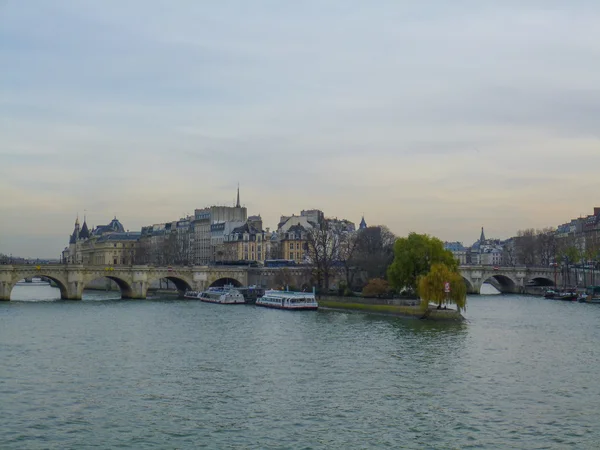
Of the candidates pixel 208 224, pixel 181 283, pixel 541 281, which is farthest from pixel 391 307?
pixel 208 224

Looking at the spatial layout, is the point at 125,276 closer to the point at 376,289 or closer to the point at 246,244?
the point at 376,289

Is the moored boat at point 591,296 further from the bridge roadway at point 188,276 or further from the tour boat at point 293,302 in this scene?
the tour boat at point 293,302

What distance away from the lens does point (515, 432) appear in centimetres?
2572

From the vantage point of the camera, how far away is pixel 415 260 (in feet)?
226

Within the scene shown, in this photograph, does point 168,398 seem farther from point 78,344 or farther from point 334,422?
point 78,344

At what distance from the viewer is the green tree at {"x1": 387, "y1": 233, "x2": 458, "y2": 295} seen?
68500mm

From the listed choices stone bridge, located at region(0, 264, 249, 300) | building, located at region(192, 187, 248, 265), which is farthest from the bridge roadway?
building, located at region(192, 187, 248, 265)

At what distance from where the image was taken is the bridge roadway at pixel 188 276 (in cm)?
8588

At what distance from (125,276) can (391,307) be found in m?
37.6

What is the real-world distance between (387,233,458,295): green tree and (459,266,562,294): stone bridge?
34081 millimetres

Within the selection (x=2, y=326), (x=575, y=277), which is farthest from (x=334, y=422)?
(x=575, y=277)

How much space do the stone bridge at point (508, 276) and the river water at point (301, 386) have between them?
154 ft

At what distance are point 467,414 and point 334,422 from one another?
446 centimetres

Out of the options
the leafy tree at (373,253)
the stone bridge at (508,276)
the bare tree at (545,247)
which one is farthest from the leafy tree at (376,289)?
the bare tree at (545,247)
